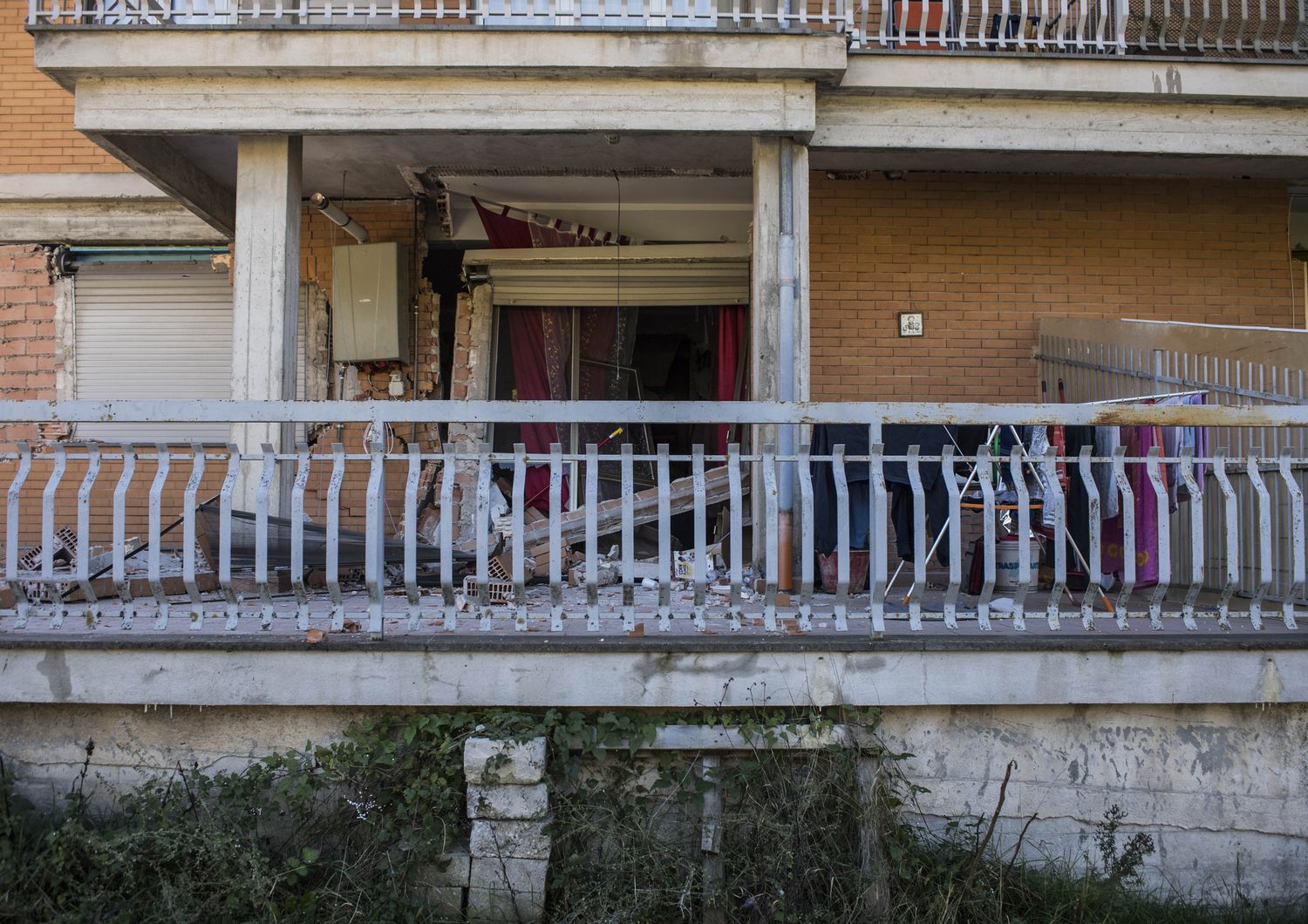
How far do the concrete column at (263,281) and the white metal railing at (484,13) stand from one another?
0.83 metres

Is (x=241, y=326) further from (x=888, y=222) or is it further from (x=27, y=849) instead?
(x=888, y=222)

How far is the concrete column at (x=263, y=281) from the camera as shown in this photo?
21.1 ft

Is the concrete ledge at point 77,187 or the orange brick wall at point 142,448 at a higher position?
the concrete ledge at point 77,187

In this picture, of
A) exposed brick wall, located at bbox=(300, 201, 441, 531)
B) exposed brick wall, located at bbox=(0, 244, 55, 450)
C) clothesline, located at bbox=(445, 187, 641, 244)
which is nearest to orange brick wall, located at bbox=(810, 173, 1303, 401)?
clothesline, located at bbox=(445, 187, 641, 244)

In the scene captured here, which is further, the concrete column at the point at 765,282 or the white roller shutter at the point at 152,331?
the white roller shutter at the point at 152,331

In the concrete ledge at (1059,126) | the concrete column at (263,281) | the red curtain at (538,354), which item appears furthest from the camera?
the red curtain at (538,354)

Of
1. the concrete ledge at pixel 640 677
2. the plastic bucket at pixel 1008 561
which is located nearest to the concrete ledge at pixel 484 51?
the plastic bucket at pixel 1008 561

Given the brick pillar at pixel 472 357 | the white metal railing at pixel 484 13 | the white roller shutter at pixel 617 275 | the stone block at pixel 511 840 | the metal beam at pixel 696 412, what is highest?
the white metal railing at pixel 484 13

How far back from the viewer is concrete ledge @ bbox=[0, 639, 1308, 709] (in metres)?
3.99

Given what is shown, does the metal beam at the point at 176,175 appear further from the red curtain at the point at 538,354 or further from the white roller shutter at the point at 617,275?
the red curtain at the point at 538,354

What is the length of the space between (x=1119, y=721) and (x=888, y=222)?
4.95 meters

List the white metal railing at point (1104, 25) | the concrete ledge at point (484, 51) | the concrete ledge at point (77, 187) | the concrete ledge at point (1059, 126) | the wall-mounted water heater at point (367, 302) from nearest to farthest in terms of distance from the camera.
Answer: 1. the concrete ledge at point (484, 51)
2. the concrete ledge at point (1059, 126)
3. the white metal railing at point (1104, 25)
4. the wall-mounted water heater at point (367, 302)
5. the concrete ledge at point (77, 187)

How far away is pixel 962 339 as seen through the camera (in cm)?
796

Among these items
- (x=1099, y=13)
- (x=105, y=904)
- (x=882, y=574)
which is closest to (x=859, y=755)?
(x=882, y=574)
